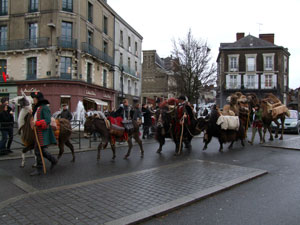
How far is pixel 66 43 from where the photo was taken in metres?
26.2

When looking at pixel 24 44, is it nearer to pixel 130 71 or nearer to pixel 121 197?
pixel 130 71

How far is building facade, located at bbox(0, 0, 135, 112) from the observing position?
25.8 metres

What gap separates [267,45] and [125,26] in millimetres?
26498

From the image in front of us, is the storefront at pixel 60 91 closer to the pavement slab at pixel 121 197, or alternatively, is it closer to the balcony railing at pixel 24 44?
the balcony railing at pixel 24 44

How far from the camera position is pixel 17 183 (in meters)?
5.64

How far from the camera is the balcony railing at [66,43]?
A: 25.9 metres

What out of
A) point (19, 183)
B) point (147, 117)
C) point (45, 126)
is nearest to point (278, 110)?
point (147, 117)

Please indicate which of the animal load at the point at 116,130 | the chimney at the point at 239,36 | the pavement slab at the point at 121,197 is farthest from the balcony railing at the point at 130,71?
the pavement slab at the point at 121,197

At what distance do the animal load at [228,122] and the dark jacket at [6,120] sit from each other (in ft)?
24.7

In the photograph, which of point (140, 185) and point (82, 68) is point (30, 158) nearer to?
point (140, 185)

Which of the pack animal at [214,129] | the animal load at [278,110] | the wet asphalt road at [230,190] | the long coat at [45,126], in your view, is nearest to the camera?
the wet asphalt road at [230,190]

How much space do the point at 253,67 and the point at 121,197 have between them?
4814 cm

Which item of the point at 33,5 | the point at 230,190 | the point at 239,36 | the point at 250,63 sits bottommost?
the point at 230,190

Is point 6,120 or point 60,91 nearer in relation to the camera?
point 6,120
